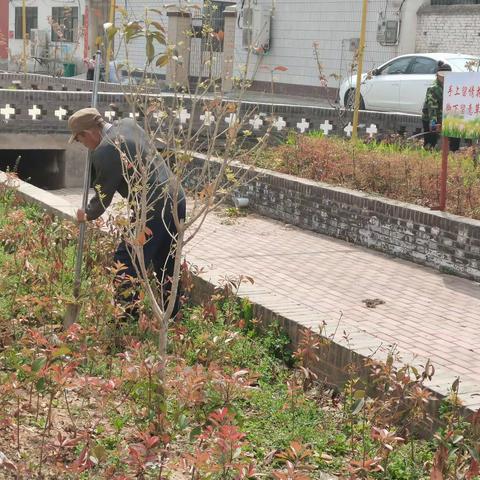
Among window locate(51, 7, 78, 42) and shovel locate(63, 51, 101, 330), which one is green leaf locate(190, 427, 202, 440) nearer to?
shovel locate(63, 51, 101, 330)

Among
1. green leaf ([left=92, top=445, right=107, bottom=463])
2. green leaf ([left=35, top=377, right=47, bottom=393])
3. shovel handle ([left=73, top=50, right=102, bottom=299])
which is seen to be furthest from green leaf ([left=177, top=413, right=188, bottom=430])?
shovel handle ([left=73, top=50, right=102, bottom=299])

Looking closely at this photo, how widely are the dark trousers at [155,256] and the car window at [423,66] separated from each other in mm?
14925

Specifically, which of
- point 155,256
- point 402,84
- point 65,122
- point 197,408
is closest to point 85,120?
point 155,256

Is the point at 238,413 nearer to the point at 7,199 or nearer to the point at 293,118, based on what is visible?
the point at 7,199

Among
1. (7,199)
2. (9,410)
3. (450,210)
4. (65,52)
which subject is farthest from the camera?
(65,52)

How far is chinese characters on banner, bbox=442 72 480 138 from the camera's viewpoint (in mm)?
10289

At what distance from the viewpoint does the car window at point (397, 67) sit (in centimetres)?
2223

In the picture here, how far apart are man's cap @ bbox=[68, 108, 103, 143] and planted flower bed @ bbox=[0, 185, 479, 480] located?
1113 mm

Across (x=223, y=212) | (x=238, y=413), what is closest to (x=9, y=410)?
(x=238, y=413)

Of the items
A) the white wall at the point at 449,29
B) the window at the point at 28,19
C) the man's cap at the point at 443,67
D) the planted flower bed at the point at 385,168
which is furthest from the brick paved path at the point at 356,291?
the window at the point at 28,19

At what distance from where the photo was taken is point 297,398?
6.00 metres

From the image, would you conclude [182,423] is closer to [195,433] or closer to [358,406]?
[195,433]

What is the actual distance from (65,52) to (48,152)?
26236 mm

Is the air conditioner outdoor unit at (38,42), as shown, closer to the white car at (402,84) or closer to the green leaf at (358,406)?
the white car at (402,84)
